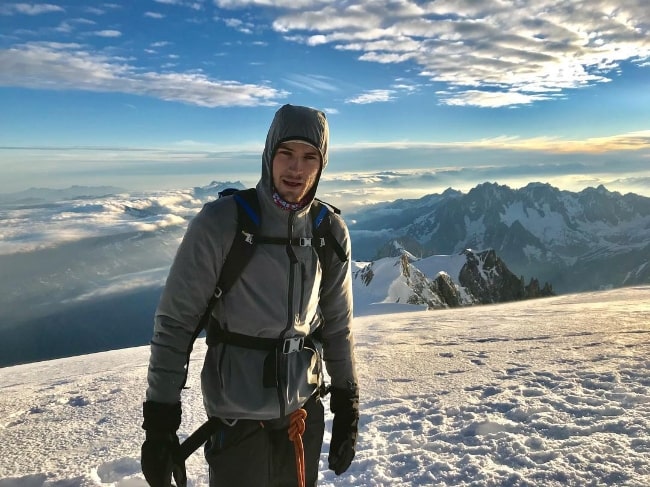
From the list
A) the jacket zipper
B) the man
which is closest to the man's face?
the man

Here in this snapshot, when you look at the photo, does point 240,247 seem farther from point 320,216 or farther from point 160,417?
point 160,417

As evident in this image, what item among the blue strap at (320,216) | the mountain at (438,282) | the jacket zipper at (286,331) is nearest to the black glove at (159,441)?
the jacket zipper at (286,331)

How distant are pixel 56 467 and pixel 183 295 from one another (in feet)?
13.6

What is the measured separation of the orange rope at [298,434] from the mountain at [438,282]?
103ft

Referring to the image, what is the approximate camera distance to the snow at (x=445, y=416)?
206 inches

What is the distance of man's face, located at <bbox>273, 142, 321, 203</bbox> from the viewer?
3201 mm

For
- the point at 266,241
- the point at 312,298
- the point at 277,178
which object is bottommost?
the point at 312,298

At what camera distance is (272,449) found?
3.37 m

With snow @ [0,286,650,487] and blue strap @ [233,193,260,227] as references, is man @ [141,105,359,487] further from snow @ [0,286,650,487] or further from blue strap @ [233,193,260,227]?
snow @ [0,286,650,487]

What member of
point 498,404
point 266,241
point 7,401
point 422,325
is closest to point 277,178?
point 266,241

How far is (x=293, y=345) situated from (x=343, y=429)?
1.13 m

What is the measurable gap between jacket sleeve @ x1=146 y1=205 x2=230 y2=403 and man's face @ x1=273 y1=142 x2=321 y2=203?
51cm

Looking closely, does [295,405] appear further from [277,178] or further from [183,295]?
[277,178]

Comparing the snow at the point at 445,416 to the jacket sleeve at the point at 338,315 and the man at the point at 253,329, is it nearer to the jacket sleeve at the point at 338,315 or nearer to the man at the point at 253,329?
the jacket sleeve at the point at 338,315
